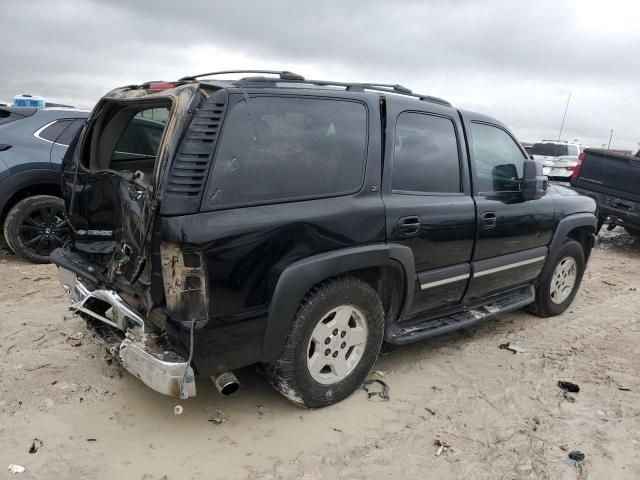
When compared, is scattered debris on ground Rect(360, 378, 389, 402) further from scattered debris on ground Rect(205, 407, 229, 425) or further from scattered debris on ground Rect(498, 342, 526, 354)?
scattered debris on ground Rect(498, 342, 526, 354)

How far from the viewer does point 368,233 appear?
2984mm

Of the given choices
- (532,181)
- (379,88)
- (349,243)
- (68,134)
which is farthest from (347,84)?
(68,134)

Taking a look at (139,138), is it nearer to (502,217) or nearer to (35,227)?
(35,227)

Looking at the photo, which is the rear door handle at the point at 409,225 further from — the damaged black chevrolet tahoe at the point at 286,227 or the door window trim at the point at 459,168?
the door window trim at the point at 459,168

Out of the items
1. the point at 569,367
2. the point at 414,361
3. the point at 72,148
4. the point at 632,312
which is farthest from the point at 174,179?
the point at 632,312

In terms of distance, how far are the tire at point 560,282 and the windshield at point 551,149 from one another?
1424 centimetres

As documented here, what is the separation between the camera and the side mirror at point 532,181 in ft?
13.0

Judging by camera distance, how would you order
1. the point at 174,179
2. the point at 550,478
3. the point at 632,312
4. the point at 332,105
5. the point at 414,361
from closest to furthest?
the point at 174,179 → the point at 550,478 → the point at 332,105 → the point at 414,361 → the point at 632,312

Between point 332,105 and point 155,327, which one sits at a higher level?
point 332,105

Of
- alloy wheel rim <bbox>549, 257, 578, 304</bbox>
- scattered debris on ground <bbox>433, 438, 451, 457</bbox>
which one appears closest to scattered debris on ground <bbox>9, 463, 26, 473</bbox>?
scattered debris on ground <bbox>433, 438, 451, 457</bbox>

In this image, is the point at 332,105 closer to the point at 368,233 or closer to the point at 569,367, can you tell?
the point at 368,233

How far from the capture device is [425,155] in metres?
3.46

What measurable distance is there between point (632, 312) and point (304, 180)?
14.1 ft

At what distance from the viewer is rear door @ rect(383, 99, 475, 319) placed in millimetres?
3209
